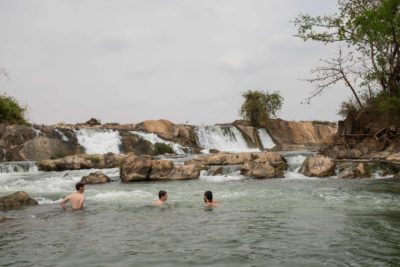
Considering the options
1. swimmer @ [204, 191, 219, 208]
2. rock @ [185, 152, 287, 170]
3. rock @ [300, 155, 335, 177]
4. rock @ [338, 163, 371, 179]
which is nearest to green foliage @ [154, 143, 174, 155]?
rock @ [185, 152, 287, 170]

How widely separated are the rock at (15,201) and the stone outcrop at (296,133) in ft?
141

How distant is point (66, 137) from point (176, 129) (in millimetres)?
13809

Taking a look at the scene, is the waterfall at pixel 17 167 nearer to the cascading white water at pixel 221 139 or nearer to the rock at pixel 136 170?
the rock at pixel 136 170

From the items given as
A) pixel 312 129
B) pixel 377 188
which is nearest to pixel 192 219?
pixel 377 188

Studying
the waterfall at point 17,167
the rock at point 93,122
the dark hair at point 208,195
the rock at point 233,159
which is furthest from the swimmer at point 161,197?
the rock at point 93,122

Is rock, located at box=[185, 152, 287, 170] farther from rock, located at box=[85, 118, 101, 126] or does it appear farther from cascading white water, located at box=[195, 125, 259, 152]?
rock, located at box=[85, 118, 101, 126]

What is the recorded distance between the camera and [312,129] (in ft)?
209

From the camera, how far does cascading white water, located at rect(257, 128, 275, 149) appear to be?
180ft

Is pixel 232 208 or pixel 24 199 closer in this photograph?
pixel 232 208

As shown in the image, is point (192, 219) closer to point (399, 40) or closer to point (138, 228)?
point (138, 228)

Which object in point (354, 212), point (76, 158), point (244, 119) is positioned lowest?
point (354, 212)

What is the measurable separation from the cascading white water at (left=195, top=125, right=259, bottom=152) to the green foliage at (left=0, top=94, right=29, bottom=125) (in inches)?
741

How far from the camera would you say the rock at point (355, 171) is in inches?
841

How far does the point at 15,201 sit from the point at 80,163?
49.7ft
